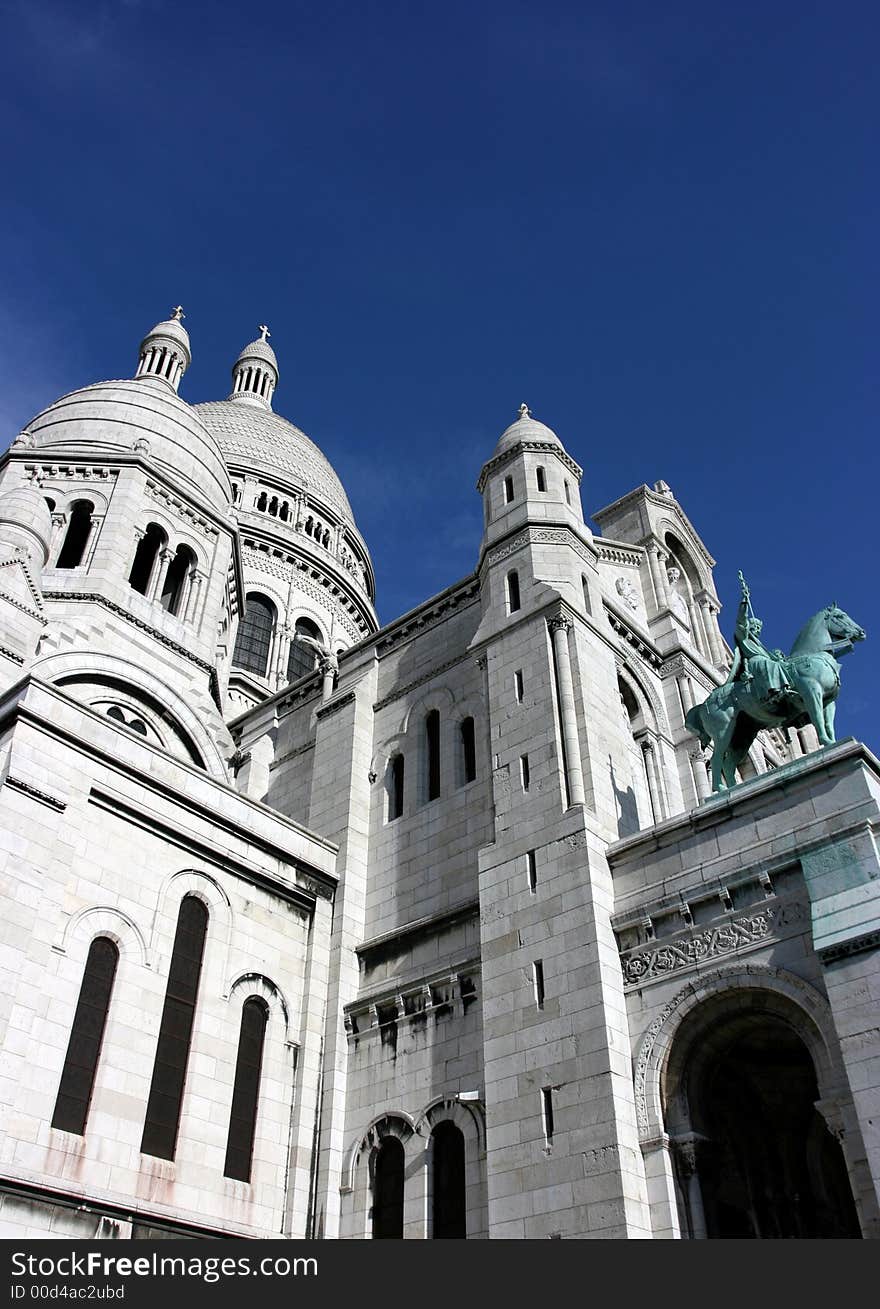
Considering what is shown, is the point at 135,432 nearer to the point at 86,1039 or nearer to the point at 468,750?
the point at 468,750

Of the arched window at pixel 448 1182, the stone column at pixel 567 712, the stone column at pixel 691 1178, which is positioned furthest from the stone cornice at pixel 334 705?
the stone column at pixel 691 1178

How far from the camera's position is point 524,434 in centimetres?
3181

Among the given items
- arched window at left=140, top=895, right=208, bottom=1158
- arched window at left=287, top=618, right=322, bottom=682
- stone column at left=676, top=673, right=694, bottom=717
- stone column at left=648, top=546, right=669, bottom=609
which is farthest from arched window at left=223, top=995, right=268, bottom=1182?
arched window at left=287, top=618, right=322, bottom=682

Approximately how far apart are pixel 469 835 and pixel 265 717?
38.0 ft

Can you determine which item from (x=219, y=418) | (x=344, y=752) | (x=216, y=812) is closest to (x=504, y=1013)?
(x=216, y=812)

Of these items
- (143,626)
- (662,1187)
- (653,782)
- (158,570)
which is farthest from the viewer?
(158,570)

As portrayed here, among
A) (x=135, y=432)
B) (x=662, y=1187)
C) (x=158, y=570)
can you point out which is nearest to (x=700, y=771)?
(x=662, y=1187)

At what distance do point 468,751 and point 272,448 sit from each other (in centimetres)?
4192

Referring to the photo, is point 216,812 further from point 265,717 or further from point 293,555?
point 293,555

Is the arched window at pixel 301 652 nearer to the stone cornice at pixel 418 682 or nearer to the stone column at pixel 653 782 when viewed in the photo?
the stone cornice at pixel 418 682

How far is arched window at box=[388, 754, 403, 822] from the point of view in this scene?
94.0ft

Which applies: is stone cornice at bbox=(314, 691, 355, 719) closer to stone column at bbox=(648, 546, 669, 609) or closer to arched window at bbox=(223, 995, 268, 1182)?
arched window at bbox=(223, 995, 268, 1182)

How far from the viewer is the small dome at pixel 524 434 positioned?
31.6 m
